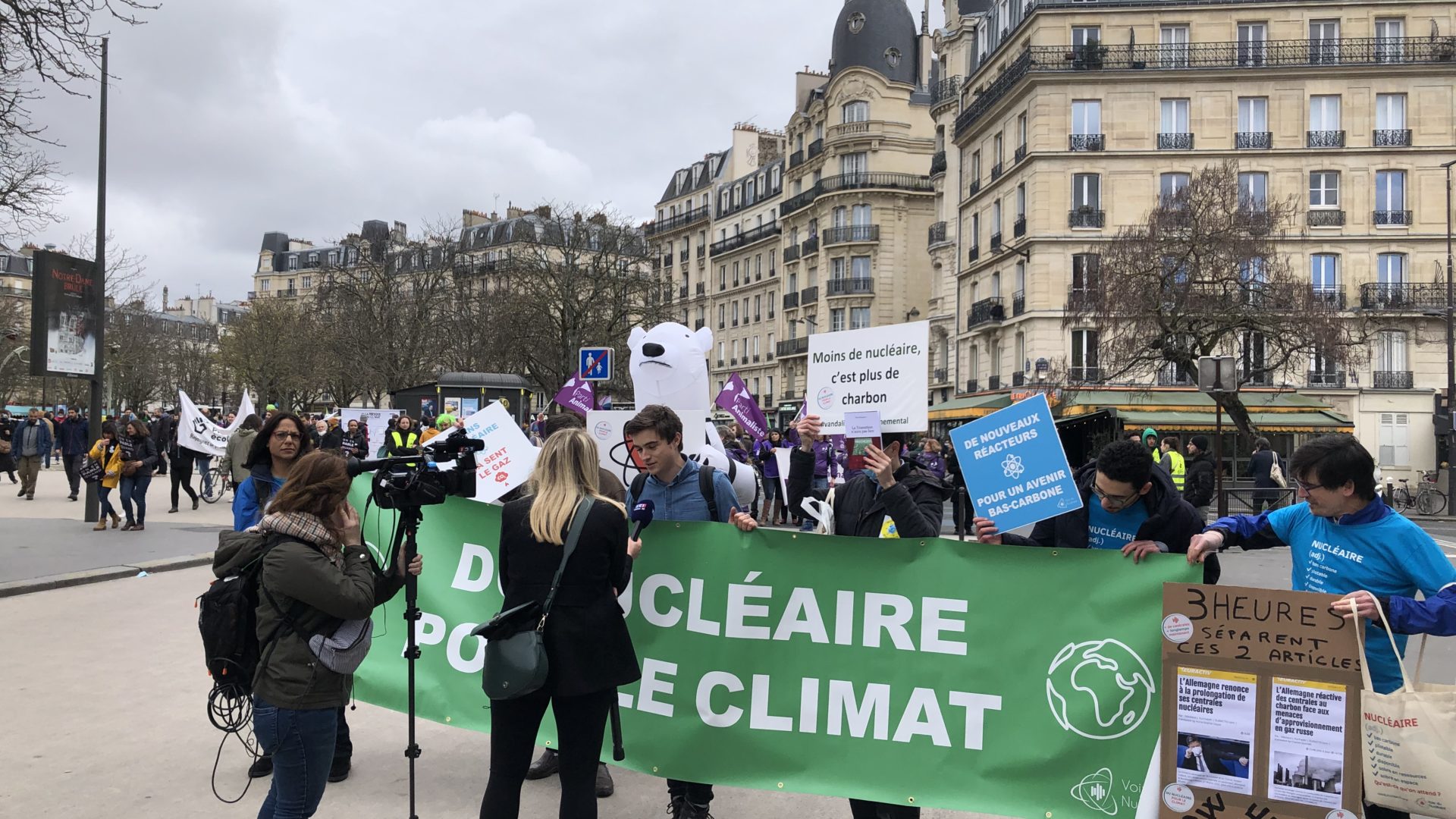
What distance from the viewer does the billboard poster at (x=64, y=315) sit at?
15.3 meters

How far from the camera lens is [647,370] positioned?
21.5ft

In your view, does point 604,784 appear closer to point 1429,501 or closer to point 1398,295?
point 1429,501

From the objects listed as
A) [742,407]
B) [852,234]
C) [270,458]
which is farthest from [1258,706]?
[852,234]

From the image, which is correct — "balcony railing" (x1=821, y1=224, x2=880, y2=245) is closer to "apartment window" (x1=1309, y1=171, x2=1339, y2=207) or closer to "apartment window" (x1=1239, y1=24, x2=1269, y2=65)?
"apartment window" (x1=1239, y1=24, x2=1269, y2=65)

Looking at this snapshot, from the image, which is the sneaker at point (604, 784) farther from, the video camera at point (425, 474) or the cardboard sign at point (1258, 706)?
the cardboard sign at point (1258, 706)

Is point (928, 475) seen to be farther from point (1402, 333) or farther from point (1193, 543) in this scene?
point (1402, 333)

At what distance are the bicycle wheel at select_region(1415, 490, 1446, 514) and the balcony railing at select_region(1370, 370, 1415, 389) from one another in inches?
417

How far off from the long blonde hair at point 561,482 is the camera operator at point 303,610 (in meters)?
0.61

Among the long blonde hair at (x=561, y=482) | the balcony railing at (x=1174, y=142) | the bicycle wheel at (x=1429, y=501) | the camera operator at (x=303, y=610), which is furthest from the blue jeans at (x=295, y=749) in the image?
the balcony railing at (x=1174, y=142)

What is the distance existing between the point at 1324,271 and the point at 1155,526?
40.0 metres

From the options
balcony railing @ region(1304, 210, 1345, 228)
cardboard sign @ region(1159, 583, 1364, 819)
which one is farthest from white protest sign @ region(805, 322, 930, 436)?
balcony railing @ region(1304, 210, 1345, 228)

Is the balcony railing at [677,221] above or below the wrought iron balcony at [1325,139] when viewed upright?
above

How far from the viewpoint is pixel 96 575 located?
1108 cm

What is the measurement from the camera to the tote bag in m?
3.10
